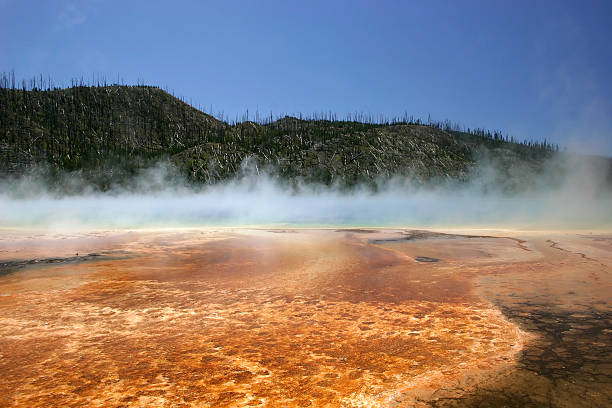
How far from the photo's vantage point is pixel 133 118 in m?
91.1

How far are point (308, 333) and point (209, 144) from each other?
70.6m

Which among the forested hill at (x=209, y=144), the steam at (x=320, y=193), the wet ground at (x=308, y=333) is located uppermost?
the forested hill at (x=209, y=144)

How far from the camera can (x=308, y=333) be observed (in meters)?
4.42

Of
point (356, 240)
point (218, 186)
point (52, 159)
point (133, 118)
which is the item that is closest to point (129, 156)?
point (52, 159)

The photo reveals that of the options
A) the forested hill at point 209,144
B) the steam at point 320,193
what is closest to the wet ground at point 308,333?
the steam at point 320,193

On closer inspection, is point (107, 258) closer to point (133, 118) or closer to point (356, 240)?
point (356, 240)

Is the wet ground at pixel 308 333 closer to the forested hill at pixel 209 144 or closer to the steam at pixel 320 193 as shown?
the steam at pixel 320 193

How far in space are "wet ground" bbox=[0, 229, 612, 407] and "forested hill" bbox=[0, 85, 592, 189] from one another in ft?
181

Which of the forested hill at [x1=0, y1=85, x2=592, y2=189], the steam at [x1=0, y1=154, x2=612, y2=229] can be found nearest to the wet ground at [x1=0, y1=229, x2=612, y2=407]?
the steam at [x1=0, y1=154, x2=612, y2=229]

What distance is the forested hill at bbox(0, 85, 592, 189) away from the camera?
6381 centimetres

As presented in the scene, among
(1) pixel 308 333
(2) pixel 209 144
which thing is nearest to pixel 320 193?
(2) pixel 209 144

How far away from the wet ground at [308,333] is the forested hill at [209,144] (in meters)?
55.1

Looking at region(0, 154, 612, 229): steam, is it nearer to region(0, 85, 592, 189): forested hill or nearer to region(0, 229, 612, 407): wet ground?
region(0, 85, 592, 189): forested hill

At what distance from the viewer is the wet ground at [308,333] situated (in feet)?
10.2
